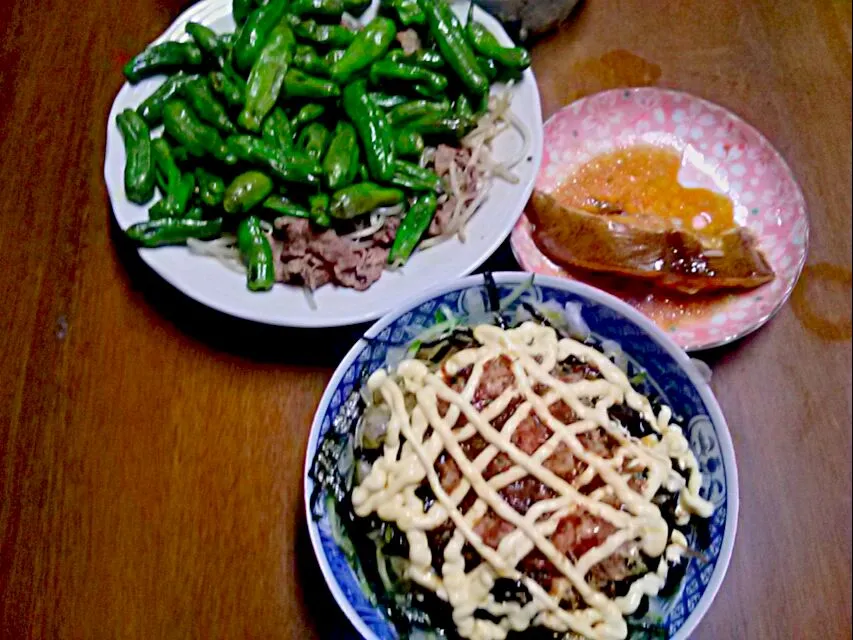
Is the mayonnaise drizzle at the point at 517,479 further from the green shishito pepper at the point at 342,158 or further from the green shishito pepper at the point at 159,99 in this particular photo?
the green shishito pepper at the point at 159,99

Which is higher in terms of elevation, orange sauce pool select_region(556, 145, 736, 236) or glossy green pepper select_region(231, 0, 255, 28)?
glossy green pepper select_region(231, 0, 255, 28)

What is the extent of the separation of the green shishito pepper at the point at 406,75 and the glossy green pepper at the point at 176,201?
0.49 meters

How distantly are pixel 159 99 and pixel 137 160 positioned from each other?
0.17 m

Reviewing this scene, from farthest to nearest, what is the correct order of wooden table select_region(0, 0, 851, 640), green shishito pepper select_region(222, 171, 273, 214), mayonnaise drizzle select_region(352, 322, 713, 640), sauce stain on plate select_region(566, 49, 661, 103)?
sauce stain on plate select_region(566, 49, 661, 103)
green shishito pepper select_region(222, 171, 273, 214)
wooden table select_region(0, 0, 851, 640)
mayonnaise drizzle select_region(352, 322, 713, 640)

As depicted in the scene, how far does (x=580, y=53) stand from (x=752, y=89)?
44 cm

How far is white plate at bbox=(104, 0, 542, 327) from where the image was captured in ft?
4.65

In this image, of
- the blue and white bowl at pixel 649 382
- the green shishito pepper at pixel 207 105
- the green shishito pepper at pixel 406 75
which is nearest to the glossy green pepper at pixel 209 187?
the green shishito pepper at pixel 207 105

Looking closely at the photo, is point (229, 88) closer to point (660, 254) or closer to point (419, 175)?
point (419, 175)

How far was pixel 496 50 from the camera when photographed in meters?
1.59

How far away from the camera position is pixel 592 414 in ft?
3.81

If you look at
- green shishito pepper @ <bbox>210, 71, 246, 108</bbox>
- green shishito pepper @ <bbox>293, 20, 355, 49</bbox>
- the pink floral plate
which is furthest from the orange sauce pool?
green shishito pepper @ <bbox>210, 71, 246, 108</bbox>

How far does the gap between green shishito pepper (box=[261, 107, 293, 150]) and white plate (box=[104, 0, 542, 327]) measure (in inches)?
12.0

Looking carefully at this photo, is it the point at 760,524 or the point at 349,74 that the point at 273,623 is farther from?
the point at 349,74

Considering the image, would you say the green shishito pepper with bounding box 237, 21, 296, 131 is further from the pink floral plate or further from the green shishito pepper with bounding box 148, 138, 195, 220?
the pink floral plate
